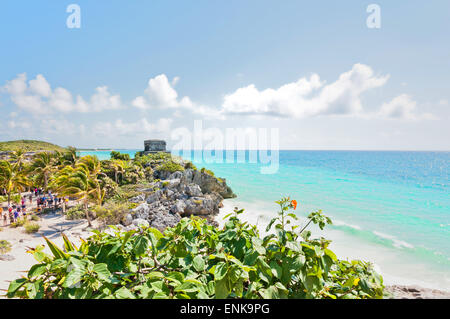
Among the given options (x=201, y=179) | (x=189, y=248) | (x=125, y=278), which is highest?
(x=189, y=248)

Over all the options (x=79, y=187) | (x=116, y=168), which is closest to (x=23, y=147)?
(x=116, y=168)

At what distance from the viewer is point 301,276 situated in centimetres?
156

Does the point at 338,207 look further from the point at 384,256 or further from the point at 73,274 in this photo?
the point at 73,274

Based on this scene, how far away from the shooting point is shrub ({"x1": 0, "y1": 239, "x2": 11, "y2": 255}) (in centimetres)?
1047

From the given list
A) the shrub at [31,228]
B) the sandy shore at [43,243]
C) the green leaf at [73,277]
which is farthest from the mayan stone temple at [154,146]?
the green leaf at [73,277]

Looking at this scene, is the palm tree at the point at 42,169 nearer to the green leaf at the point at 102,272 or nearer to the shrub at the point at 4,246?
the shrub at the point at 4,246

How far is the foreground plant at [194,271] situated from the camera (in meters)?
1.49

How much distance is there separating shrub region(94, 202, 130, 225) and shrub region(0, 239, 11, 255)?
15.6ft

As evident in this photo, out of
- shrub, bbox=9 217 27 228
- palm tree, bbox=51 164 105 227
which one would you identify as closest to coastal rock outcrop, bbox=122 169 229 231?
palm tree, bbox=51 164 105 227

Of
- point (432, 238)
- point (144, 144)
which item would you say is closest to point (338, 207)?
point (432, 238)

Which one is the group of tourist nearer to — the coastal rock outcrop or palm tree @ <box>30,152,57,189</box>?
palm tree @ <box>30,152,57,189</box>

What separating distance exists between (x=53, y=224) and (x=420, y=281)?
2365 cm

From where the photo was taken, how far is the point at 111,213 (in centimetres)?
1502
